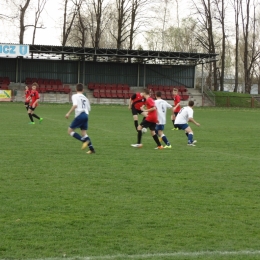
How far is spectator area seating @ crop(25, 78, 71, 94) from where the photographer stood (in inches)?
2003

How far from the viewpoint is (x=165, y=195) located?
8391 millimetres

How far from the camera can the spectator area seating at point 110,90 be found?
51.8m

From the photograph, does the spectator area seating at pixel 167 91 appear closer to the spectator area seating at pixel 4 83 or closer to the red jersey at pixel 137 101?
the spectator area seating at pixel 4 83

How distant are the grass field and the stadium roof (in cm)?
3697

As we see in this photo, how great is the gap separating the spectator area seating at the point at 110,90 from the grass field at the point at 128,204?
3753 cm

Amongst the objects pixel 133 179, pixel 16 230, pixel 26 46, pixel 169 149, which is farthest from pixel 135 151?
pixel 26 46

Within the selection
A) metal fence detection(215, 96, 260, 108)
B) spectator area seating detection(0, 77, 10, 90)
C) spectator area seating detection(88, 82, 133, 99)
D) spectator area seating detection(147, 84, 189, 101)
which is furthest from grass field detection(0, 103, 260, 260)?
metal fence detection(215, 96, 260, 108)

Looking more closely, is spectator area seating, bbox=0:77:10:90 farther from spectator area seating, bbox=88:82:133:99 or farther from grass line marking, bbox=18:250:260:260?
grass line marking, bbox=18:250:260:260

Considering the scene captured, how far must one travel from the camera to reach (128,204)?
304 inches

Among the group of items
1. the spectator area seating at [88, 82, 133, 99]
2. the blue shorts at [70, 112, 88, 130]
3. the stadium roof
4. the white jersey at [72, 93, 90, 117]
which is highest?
the stadium roof

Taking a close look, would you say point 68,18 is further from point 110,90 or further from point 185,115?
point 185,115

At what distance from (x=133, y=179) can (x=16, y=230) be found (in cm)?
370

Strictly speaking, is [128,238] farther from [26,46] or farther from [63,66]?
[63,66]

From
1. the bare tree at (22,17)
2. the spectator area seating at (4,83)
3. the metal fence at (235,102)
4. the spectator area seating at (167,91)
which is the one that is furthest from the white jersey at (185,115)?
the bare tree at (22,17)
